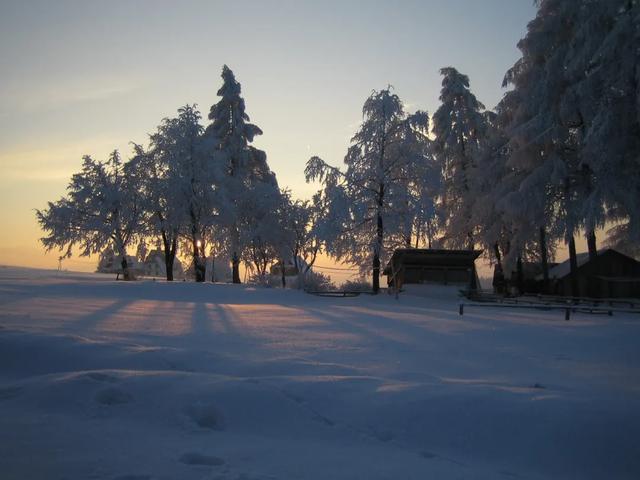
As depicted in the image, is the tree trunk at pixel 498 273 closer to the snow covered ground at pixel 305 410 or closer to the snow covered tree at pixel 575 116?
the snow covered tree at pixel 575 116

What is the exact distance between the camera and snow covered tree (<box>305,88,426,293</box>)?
2795 centimetres

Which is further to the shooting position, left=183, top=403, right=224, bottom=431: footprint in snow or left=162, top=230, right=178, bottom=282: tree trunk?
left=162, top=230, right=178, bottom=282: tree trunk

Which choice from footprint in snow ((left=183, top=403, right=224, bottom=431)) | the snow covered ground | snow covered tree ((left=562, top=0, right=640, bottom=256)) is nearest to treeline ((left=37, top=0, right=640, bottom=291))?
snow covered tree ((left=562, top=0, right=640, bottom=256))

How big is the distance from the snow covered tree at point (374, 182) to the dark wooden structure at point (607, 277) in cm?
1315

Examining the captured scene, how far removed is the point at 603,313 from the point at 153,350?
2013 centimetres

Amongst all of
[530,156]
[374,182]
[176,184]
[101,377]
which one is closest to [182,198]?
[176,184]

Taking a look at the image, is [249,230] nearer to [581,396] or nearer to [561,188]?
[561,188]

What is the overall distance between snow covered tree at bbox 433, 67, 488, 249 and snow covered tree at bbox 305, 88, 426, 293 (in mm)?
7467

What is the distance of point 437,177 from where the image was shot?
2812 centimetres

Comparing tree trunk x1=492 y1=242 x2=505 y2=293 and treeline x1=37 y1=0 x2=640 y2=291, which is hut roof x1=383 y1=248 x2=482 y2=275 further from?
tree trunk x1=492 y1=242 x2=505 y2=293

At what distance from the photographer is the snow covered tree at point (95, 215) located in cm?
3528

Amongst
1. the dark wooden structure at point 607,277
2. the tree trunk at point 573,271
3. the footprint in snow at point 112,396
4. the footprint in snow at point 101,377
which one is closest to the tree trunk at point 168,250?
the tree trunk at point 573,271

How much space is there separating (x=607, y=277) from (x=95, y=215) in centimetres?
3700

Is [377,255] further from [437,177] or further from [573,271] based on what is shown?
[573,271]
